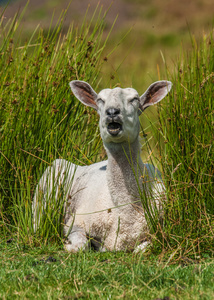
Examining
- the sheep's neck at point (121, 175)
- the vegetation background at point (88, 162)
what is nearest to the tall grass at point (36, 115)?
the vegetation background at point (88, 162)

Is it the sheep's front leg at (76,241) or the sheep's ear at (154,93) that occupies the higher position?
the sheep's ear at (154,93)

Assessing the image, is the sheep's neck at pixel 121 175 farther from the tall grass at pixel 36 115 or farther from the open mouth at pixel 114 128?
the tall grass at pixel 36 115

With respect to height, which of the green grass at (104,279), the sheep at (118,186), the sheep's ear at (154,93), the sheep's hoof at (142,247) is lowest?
the green grass at (104,279)

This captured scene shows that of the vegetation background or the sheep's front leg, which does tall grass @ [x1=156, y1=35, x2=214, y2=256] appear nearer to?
the vegetation background

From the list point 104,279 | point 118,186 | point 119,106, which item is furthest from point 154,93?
point 104,279

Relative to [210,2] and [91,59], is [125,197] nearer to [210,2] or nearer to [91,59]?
[91,59]

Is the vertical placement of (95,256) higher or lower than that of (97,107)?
lower

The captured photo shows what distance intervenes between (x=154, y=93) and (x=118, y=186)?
970mm

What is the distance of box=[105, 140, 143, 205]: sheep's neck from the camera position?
465 centimetres

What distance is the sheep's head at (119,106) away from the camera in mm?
4402

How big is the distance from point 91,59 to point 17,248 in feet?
7.87

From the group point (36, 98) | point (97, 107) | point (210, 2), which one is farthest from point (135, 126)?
point (210, 2)

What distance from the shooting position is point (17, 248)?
4.55m

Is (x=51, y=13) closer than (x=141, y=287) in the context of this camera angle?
No
